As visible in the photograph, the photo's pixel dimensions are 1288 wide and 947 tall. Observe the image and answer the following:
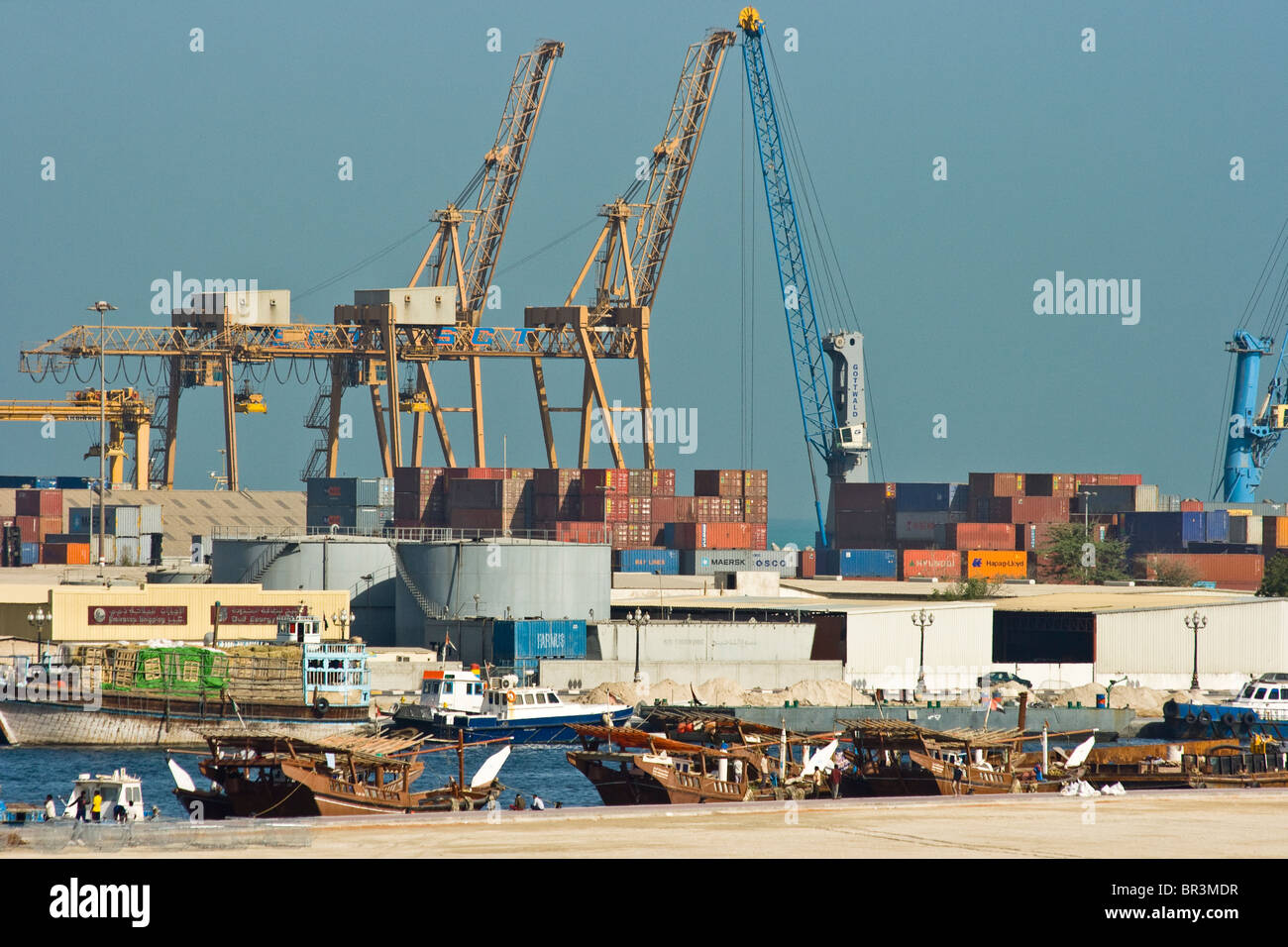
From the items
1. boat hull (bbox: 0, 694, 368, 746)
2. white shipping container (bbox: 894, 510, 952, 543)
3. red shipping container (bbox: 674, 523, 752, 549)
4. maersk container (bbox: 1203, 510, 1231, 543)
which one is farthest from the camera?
maersk container (bbox: 1203, 510, 1231, 543)

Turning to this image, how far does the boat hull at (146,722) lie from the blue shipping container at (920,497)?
9648 cm

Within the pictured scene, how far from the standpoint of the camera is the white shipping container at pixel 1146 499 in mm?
160375

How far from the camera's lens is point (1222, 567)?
14350 cm

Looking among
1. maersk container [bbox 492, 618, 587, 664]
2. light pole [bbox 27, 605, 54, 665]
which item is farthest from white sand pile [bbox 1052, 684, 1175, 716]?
light pole [bbox 27, 605, 54, 665]

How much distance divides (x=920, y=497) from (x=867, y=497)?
4.62 m

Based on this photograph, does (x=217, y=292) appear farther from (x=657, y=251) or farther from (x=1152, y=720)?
(x=1152, y=720)

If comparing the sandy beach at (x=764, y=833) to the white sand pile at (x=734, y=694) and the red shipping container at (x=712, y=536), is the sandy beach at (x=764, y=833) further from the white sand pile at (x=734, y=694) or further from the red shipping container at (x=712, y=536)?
the red shipping container at (x=712, y=536)

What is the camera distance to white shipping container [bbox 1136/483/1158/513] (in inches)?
6314

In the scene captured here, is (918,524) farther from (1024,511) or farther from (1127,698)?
(1127,698)

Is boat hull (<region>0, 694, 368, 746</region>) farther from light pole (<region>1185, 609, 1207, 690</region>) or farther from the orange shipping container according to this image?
the orange shipping container

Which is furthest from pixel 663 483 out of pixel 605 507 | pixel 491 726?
pixel 491 726

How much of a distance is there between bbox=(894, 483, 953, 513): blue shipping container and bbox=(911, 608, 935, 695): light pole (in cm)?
6583

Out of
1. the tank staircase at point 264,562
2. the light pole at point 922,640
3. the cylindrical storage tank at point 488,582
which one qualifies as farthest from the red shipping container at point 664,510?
Answer: the tank staircase at point 264,562
